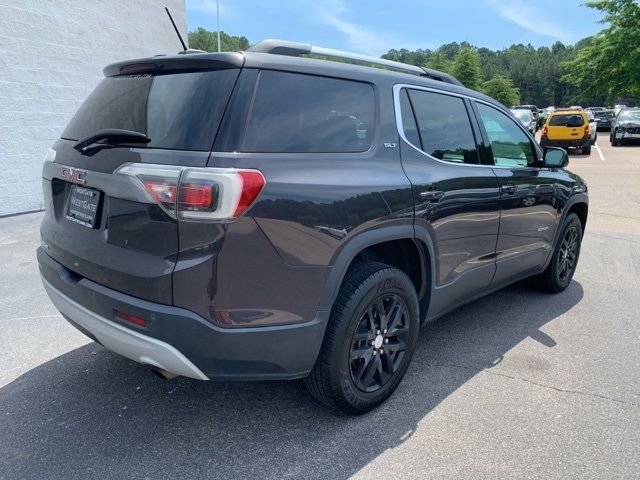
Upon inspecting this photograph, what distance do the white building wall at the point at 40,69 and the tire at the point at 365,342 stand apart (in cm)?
797

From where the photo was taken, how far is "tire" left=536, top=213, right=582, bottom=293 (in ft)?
15.3

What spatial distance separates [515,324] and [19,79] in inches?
334

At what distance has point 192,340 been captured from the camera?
2117 mm

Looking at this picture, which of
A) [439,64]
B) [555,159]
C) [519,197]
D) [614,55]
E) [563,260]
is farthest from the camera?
[439,64]

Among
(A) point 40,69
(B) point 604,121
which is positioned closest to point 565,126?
(A) point 40,69

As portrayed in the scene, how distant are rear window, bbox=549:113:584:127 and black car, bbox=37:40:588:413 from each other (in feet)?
60.2

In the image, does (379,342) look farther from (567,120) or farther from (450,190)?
(567,120)

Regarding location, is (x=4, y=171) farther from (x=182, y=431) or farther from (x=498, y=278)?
(x=498, y=278)

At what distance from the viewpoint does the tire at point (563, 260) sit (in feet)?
15.3

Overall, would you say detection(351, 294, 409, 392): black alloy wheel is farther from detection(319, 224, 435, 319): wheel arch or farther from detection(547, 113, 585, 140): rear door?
detection(547, 113, 585, 140): rear door

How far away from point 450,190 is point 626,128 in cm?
2302

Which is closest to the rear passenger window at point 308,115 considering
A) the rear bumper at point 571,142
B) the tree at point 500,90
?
the rear bumper at point 571,142

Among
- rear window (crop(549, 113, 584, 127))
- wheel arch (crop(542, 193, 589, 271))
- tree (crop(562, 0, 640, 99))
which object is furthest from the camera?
tree (crop(562, 0, 640, 99))

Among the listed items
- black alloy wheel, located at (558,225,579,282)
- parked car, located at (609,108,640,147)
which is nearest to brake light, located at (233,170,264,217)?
black alloy wheel, located at (558,225,579,282)
